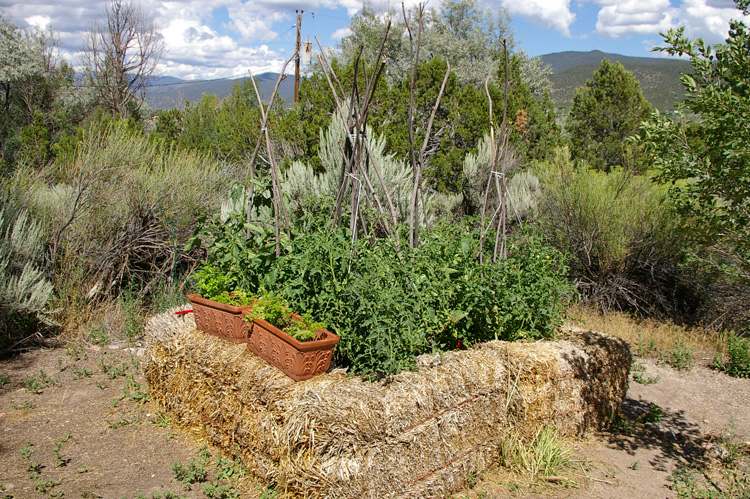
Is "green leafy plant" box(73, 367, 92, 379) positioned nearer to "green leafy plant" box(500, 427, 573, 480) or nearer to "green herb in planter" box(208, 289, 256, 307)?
"green herb in planter" box(208, 289, 256, 307)

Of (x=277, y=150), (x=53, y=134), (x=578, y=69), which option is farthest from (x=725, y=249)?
(x=578, y=69)

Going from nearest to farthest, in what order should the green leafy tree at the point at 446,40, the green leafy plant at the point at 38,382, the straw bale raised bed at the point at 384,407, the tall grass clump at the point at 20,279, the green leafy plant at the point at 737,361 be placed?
1. the straw bale raised bed at the point at 384,407
2. the green leafy plant at the point at 38,382
3. the tall grass clump at the point at 20,279
4. the green leafy plant at the point at 737,361
5. the green leafy tree at the point at 446,40

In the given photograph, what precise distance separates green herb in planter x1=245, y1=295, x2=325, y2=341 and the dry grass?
3.21 metres

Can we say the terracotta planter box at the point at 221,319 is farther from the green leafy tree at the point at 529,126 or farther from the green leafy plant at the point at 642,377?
the green leafy tree at the point at 529,126

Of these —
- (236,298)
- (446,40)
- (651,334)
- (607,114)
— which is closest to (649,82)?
(446,40)

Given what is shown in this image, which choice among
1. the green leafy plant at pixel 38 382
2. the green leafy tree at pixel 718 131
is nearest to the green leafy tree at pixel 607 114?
the green leafy tree at pixel 718 131

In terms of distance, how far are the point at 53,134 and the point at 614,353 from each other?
17.2 metres

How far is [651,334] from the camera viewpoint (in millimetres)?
5566

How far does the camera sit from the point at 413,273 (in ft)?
10.2

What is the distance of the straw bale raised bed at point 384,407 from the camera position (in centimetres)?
238

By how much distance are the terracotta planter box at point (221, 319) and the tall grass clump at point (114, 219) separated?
219 centimetres

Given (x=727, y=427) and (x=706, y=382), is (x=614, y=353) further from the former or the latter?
(x=706, y=382)

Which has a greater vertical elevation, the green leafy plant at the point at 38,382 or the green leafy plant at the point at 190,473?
the green leafy plant at the point at 190,473

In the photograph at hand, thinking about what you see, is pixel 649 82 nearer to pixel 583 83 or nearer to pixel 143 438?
pixel 583 83
